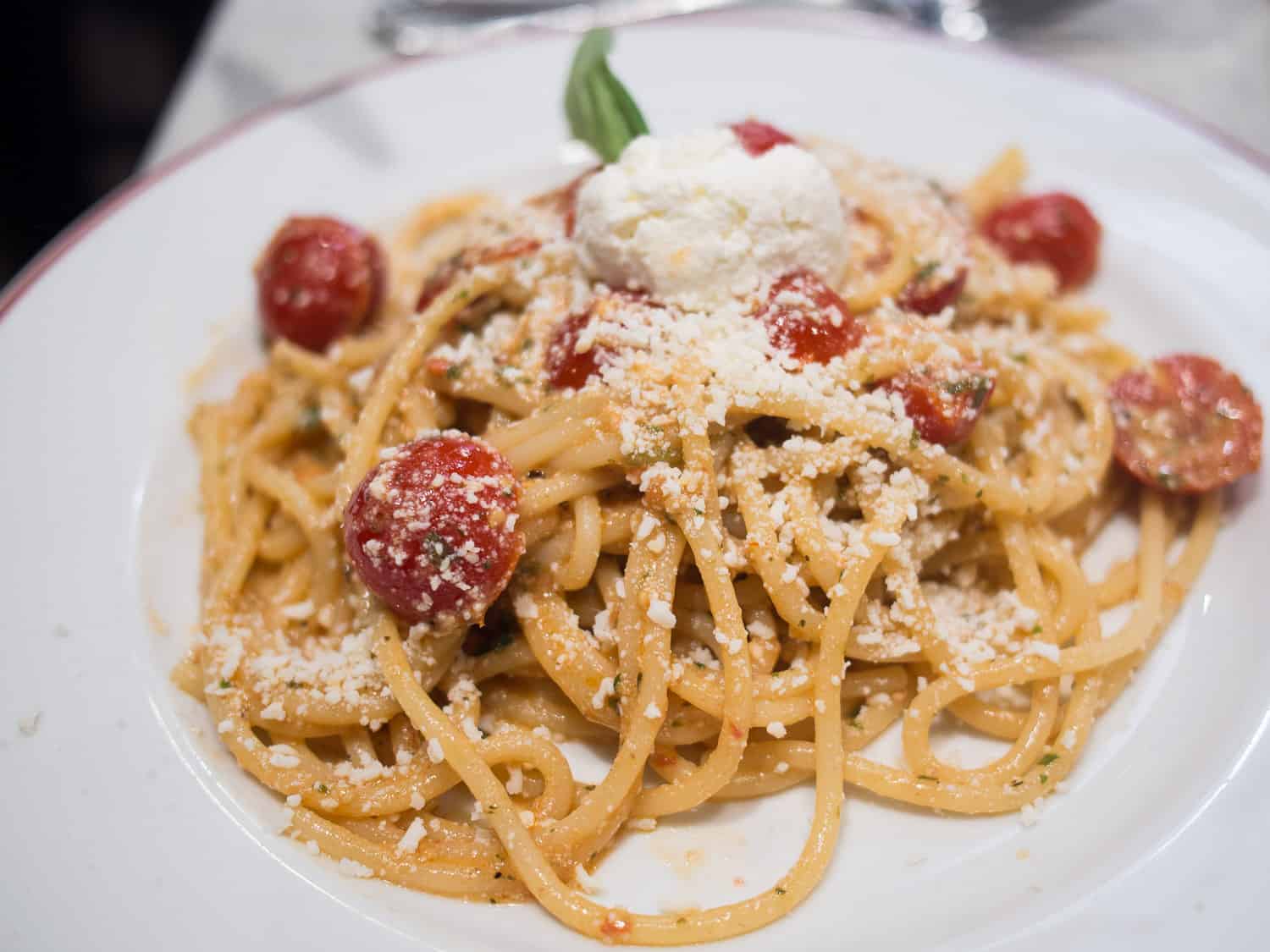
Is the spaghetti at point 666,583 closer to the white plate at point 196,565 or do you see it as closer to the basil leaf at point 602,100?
the white plate at point 196,565

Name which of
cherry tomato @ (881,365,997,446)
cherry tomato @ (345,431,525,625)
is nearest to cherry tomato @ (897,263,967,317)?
cherry tomato @ (881,365,997,446)

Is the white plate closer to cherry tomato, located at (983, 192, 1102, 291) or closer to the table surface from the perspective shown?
cherry tomato, located at (983, 192, 1102, 291)

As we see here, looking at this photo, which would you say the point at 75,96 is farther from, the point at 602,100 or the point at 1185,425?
the point at 1185,425

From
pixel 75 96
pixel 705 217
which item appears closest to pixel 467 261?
pixel 705 217

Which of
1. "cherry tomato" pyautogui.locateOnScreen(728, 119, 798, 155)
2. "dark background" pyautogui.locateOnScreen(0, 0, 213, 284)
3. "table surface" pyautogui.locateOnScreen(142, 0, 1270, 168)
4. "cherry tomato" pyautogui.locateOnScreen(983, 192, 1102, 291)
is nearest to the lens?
"cherry tomato" pyautogui.locateOnScreen(728, 119, 798, 155)

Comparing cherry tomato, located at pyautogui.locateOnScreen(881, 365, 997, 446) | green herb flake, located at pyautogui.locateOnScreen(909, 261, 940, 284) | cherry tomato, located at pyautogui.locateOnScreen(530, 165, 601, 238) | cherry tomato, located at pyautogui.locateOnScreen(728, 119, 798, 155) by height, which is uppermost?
cherry tomato, located at pyautogui.locateOnScreen(728, 119, 798, 155)

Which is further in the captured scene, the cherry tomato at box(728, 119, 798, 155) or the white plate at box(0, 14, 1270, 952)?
the cherry tomato at box(728, 119, 798, 155)

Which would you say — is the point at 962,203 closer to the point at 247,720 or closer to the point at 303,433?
the point at 303,433
